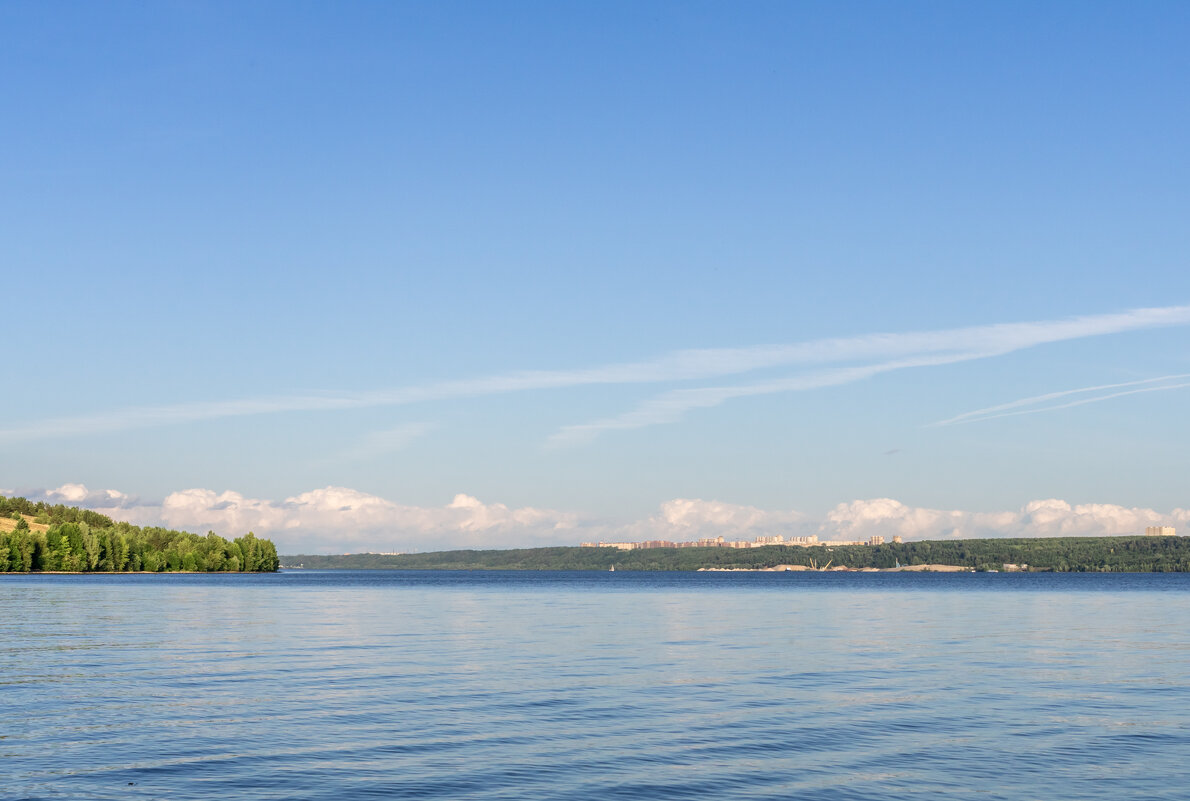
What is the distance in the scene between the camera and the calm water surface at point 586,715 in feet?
81.0

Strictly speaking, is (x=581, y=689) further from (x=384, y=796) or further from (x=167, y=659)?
(x=167, y=659)

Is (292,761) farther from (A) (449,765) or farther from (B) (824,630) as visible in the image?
(B) (824,630)

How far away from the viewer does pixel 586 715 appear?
34.4 m

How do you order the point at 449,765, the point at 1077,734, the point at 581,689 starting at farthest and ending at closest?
the point at 581,689 < the point at 1077,734 < the point at 449,765

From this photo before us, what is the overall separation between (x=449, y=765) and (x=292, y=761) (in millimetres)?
3982

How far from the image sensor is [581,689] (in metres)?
40.8

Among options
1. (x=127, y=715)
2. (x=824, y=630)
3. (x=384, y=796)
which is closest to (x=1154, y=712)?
(x=384, y=796)

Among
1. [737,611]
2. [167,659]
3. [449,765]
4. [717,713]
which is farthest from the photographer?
[737,611]

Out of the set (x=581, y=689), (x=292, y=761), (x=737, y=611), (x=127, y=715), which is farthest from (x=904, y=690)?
(x=737, y=611)

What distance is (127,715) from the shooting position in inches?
1314

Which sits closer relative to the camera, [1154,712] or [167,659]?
[1154,712]

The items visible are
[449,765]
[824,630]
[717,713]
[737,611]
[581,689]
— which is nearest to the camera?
[449,765]

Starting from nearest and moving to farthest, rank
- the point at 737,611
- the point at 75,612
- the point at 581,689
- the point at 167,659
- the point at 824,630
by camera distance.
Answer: the point at 581,689 < the point at 167,659 < the point at 824,630 < the point at 75,612 < the point at 737,611

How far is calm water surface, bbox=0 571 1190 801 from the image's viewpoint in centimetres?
2469
